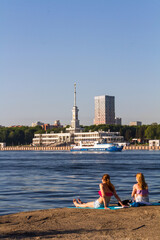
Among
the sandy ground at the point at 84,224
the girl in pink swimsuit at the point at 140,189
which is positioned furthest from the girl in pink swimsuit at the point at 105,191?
the girl in pink swimsuit at the point at 140,189

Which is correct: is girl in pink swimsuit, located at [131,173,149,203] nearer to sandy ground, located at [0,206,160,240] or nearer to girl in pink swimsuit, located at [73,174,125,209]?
sandy ground, located at [0,206,160,240]

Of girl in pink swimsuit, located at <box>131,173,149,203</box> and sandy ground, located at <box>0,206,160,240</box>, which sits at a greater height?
girl in pink swimsuit, located at <box>131,173,149,203</box>

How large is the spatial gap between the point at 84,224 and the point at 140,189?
3.57m

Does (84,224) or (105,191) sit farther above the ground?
(105,191)

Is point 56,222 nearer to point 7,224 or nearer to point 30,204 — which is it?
point 7,224

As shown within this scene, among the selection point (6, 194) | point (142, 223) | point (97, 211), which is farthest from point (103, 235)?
point (6, 194)

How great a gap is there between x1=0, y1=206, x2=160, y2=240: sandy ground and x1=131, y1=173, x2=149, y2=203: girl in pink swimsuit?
1.66ft

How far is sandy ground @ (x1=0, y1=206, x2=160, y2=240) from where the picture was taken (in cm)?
1267

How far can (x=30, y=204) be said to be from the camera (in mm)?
22453

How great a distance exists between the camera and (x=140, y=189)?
16891 mm

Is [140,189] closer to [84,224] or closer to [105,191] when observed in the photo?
[105,191]

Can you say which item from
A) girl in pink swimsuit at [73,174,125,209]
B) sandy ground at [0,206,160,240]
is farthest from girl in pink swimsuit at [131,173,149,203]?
girl in pink swimsuit at [73,174,125,209]

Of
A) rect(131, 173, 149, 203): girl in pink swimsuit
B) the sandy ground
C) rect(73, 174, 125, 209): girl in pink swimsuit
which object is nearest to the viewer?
the sandy ground

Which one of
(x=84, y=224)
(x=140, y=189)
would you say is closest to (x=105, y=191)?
(x=140, y=189)
